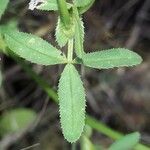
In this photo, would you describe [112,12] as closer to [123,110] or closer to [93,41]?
[93,41]

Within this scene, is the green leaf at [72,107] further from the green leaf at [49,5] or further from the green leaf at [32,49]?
the green leaf at [49,5]

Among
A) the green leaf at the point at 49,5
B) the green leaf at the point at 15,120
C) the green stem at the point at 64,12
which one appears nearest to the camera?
the green stem at the point at 64,12

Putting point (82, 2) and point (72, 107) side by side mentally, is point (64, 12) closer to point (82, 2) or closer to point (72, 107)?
point (82, 2)

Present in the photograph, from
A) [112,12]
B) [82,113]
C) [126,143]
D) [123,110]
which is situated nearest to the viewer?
[82,113]

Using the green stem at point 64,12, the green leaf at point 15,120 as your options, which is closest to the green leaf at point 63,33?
the green stem at point 64,12

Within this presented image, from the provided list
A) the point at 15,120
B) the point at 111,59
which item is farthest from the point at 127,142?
the point at 15,120

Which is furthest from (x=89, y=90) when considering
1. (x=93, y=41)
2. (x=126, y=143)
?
(x=126, y=143)
